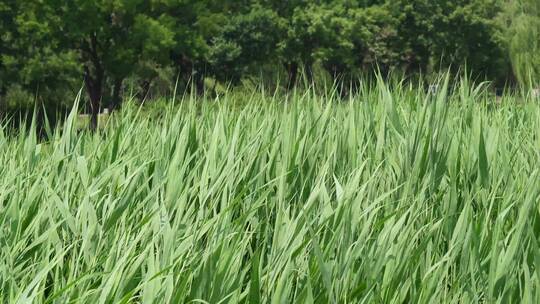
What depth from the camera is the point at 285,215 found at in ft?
7.95

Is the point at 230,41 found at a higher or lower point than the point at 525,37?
lower

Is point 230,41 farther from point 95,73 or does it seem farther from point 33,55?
point 33,55

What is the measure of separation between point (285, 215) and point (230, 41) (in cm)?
2757

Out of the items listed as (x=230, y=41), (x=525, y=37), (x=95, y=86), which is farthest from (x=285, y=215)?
(x=230, y=41)

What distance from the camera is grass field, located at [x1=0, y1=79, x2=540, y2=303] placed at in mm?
2150

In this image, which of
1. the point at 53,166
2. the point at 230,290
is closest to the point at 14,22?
the point at 53,166

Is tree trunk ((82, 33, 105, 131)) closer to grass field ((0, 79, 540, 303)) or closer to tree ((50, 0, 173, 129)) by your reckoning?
tree ((50, 0, 173, 129))

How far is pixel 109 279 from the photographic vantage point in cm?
201

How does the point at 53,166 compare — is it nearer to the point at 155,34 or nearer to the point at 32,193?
the point at 32,193

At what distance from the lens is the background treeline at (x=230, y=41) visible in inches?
813

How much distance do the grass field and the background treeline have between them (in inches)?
317

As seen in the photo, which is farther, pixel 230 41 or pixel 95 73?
pixel 230 41

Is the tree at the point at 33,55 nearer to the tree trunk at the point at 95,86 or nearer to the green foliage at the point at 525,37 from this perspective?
the tree trunk at the point at 95,86

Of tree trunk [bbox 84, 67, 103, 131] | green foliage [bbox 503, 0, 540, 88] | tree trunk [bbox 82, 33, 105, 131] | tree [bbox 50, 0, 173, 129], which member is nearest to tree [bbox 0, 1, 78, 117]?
tree [bbox 50, 0, 173, 129]
